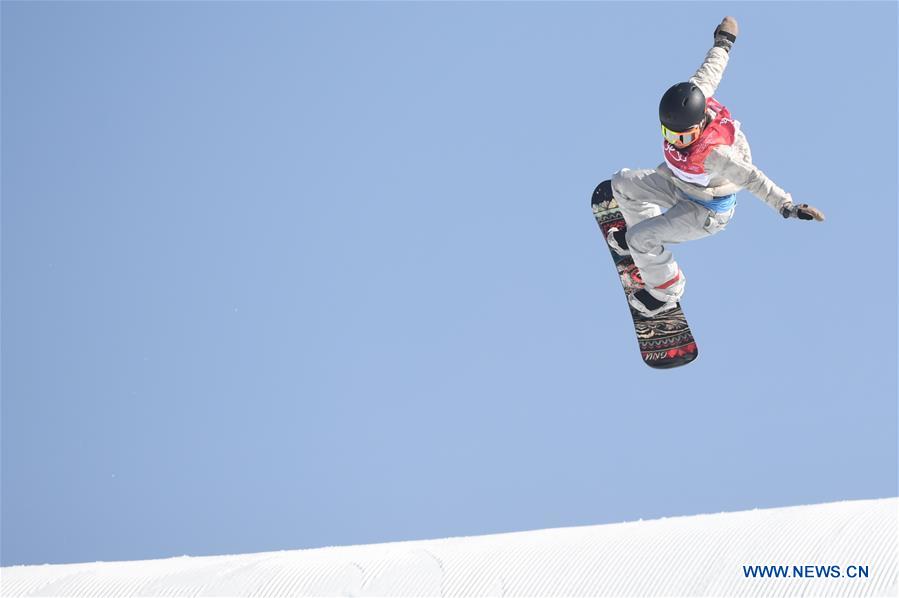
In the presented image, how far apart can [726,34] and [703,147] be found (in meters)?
1.47

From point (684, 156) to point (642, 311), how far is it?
2.39 meters

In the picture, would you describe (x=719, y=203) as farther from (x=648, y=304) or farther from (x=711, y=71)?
(x=648, y=304)

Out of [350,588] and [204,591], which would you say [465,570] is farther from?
[204,591]

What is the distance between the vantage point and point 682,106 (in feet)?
36.3

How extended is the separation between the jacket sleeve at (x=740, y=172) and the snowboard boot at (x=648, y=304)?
2.19 m

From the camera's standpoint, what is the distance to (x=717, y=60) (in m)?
12.2

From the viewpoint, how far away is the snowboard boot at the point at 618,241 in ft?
44.5

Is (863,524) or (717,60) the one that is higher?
(717,60)

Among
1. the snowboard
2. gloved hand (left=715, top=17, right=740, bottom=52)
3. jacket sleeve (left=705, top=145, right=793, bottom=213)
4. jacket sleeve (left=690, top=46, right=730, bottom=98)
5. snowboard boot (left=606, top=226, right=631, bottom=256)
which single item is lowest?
the snowboard

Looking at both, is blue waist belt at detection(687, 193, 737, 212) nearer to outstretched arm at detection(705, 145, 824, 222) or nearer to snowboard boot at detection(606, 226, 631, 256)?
outstretched arm at detection(705, 145, 824, 222)

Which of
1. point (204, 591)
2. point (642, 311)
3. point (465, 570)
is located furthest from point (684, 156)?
point (204, 591)

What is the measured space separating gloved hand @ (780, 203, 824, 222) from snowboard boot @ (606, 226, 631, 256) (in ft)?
8.96

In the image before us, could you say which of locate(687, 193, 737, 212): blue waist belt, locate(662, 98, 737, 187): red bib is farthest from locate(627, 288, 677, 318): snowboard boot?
locate(662, 98, 737, 187): red bib

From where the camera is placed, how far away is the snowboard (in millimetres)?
13594
